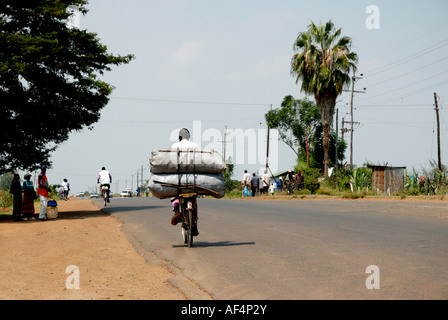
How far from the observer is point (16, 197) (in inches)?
771

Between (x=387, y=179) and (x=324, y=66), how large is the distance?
13162mm

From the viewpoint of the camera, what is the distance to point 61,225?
16938 mm

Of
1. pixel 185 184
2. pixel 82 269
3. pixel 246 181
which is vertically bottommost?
pixel 82 269

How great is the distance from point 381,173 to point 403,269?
87.0 feet

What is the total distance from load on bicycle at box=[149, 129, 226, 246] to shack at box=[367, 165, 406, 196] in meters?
22.8

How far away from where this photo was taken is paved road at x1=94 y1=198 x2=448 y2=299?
6066 millimetres

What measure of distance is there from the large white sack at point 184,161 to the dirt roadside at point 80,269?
5.35 ft
